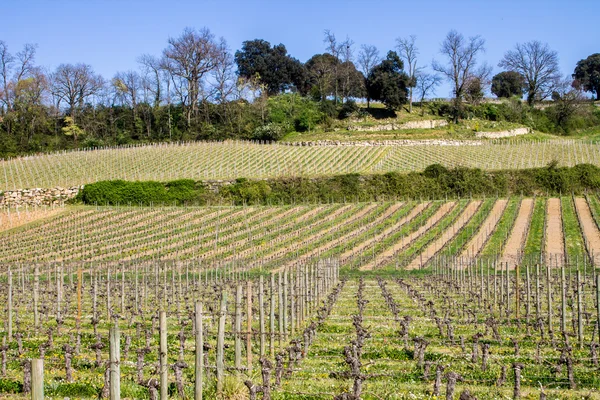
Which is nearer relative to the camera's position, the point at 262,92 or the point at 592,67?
the point at 262,92

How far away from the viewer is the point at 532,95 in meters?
102

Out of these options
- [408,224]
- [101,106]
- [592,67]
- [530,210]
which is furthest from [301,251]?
[592,67]

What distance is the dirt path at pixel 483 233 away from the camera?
35.3 m

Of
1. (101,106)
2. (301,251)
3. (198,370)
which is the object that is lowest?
(301,251)

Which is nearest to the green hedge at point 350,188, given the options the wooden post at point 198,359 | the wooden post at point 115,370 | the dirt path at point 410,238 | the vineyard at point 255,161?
the vineyard at point 255,161

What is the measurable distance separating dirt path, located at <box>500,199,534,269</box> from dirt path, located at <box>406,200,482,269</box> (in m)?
2.73

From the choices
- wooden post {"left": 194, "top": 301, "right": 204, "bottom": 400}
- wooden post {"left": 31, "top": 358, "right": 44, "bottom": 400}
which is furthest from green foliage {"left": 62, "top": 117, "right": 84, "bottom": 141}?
wooden post {"left": 31, "top": 358, "right": 44, "bottom": 400}

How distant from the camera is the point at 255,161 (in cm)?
6322

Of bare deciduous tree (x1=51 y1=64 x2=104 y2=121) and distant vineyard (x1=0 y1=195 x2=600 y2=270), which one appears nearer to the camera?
distant vineyard (x1=0 y1=195 x2=600 y2=270)

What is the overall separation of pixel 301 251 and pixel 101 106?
60.0 m

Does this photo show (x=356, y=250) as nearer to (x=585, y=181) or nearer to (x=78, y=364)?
(x=585, y=181)

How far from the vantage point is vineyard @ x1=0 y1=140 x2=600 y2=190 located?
190 ft

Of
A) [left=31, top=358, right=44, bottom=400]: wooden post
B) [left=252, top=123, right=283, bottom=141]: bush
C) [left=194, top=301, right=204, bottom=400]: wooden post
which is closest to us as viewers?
[left=31, top=358, right=44, bottom=400]: wooden post

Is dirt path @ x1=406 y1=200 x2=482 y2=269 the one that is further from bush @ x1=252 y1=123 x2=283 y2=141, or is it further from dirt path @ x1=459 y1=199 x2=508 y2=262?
bush @ x1=252 y1=123 x2=283 y2=141
